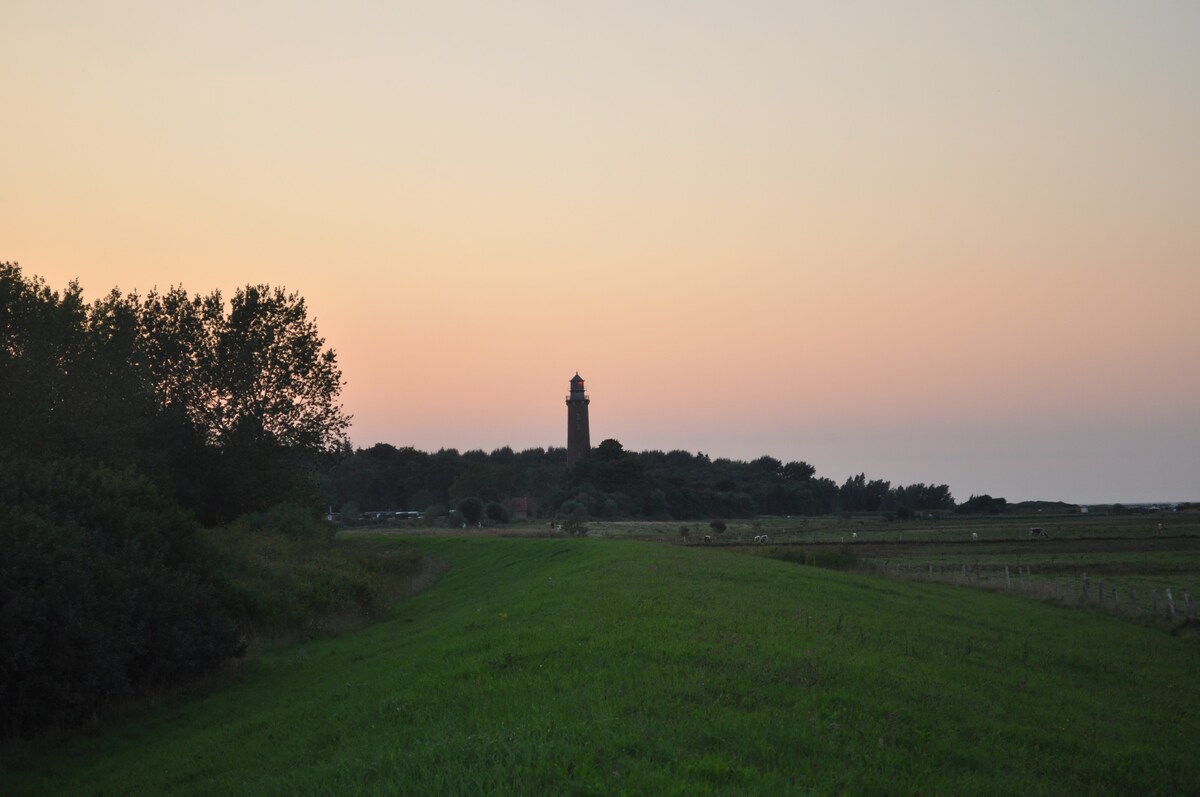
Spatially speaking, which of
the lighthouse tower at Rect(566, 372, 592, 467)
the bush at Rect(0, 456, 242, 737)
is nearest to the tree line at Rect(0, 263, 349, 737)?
the bush at Rect(0, 456, 242, 737)

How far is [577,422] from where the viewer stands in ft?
526

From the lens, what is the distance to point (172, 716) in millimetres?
22656

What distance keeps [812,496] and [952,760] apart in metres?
182

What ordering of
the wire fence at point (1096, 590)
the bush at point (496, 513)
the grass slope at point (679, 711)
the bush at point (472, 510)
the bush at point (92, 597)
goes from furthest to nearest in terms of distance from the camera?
the bush at point (496, 513) < the bush at point (472, 510) < the wire fence at point (1096, 590) < the bush at point (92, 597) < the grass slope at point (679, 711)

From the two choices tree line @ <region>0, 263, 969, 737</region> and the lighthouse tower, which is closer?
A: tree line @ <region>0, 263, 969, 737</region>

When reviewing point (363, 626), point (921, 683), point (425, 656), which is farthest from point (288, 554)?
point (921, 683)

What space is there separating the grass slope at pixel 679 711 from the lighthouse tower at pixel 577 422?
5143 inches

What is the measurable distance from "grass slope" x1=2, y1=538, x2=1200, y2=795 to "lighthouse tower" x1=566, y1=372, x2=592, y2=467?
130629 mm

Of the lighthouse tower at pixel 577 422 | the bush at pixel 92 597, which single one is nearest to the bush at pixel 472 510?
the lighthouse tower at pixel 577 422

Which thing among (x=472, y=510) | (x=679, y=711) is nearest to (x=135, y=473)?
(x=679, y=711)

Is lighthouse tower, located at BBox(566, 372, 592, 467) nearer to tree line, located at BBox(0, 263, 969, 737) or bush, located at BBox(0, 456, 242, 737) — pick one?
tree line, located at BBox(0, 263, 969, 737)

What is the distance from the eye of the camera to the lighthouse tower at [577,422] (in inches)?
6265

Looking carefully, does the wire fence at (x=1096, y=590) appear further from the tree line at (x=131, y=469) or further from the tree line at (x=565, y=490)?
the tree line at (x=565, y=490)

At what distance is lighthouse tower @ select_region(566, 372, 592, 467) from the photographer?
159125mm
